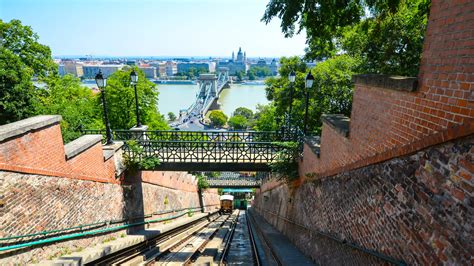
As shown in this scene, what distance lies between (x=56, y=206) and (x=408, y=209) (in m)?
6.78

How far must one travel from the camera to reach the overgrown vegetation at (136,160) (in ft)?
34.0

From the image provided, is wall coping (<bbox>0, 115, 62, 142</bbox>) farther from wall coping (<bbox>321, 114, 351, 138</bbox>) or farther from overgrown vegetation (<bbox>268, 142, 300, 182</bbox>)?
overgrown vegetation (<bbox>268, 142, 300, 182</bbox>)

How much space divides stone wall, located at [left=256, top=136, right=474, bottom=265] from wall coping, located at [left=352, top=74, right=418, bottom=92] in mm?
889

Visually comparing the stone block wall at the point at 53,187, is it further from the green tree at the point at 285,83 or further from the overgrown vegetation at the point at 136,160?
the green tree at the point at 285,83

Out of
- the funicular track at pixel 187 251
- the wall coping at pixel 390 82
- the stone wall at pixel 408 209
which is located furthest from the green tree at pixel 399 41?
the funicular track at pixel 187 251

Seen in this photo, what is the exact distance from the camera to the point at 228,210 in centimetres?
2781

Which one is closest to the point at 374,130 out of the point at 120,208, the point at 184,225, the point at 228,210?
the point at 120,208

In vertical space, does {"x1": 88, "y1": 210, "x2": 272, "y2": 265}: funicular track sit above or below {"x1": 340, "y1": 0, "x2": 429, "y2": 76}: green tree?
below

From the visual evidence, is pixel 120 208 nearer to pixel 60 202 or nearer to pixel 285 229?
pixel 60 202

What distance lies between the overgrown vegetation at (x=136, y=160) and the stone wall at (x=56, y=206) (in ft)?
2.32

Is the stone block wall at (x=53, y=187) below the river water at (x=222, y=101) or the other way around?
the other way around

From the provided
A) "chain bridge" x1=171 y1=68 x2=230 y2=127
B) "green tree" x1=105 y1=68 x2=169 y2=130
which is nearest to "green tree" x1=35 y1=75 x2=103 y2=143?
"green tree" x1=105 y1=68 x2=169 y2=130

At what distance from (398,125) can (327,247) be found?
11.2 feet

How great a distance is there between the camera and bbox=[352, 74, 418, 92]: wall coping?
11.7 ft
